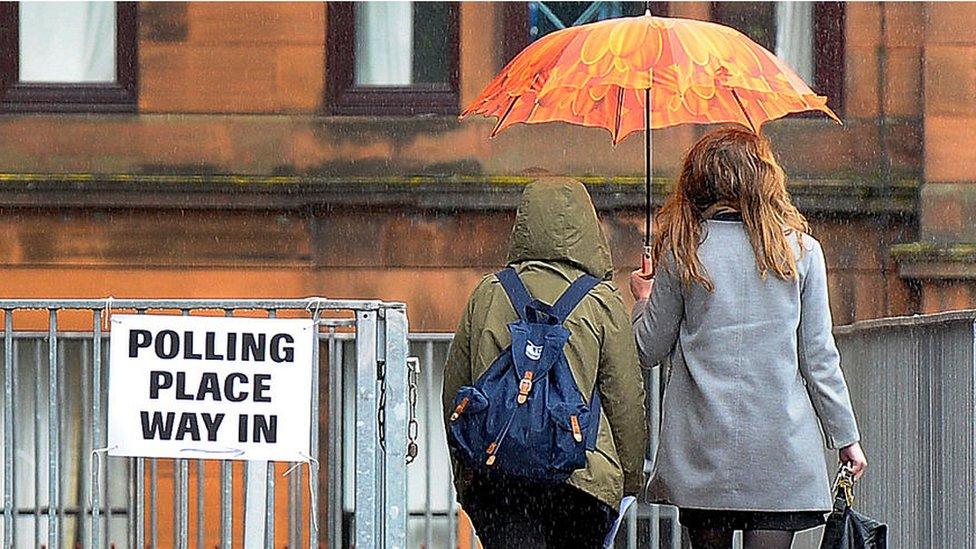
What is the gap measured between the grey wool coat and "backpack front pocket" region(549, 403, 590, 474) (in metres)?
0.38

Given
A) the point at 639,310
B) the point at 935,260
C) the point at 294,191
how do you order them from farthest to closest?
the point at 294,191 → the point at 935,260 → the point at 639,310

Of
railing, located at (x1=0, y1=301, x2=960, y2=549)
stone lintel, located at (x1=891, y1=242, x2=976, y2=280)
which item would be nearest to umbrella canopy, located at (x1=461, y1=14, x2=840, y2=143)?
railing, located at (x1=0, y1=301, x2=960, y2=549)

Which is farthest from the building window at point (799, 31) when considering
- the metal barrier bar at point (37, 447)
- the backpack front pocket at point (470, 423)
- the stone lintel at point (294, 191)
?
the backpack front pocket at point (470, 423)

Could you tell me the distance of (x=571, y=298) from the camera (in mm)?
5793

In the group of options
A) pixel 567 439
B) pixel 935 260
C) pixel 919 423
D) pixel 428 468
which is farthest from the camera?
pixel 935 260

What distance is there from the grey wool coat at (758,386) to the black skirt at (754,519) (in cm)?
6

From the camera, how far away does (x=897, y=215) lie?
11023 mm

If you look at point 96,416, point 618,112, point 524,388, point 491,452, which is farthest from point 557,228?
point 618,112

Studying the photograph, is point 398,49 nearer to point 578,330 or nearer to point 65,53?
point 65,53

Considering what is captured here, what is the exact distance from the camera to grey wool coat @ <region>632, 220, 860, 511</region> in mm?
5645

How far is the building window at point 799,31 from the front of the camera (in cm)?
1142

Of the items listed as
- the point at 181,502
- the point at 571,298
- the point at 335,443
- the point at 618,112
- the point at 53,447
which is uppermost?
the point at 618,112

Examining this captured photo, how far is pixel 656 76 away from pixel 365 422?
1.97 meters

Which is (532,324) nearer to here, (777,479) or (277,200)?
(777,479)
